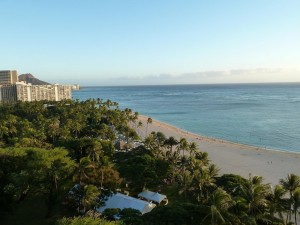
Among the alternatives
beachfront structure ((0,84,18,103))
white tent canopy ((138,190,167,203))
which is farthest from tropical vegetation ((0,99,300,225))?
beachfront structure ((0,84,18,103))

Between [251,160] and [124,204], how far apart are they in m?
36.3

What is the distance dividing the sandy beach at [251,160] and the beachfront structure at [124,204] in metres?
23.8

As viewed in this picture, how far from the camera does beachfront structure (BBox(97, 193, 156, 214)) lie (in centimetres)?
3241

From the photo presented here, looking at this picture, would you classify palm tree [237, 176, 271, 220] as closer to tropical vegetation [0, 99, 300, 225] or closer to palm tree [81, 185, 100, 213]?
tropical vegetation [0, 99, 300, 225]

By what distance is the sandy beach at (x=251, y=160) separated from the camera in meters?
52.7

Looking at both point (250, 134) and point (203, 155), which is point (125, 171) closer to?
point (203, 155)

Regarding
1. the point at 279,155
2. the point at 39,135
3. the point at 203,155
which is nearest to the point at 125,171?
the point at 203,155

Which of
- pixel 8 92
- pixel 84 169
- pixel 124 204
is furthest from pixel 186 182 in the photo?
pixel 8 92

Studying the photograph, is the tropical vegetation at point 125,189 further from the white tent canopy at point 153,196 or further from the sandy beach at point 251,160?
the sandy beach at point 251,160

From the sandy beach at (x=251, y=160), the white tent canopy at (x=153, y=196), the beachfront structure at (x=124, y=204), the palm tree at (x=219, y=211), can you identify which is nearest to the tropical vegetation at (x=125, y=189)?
the palm tree at (x=219, y=211)

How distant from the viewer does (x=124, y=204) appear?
3306 centimetres

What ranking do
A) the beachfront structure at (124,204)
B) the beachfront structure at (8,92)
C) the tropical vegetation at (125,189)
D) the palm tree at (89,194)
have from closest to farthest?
1. the tropical vegetation at (125,189)
2. the palm tree at (89,194)
3. the beachfront structure at (124,204)
4. the beachfront structure at (8,92)

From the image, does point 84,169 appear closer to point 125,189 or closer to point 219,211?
point 125,189

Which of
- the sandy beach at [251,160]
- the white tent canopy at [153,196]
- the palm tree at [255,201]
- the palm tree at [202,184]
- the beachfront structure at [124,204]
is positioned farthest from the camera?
the sandy beach at [251,160]
